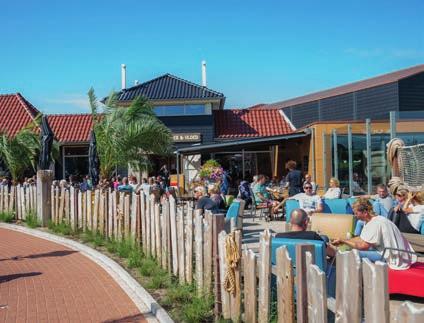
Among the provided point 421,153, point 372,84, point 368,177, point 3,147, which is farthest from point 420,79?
point 3,147

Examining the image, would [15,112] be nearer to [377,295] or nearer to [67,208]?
[67,208]

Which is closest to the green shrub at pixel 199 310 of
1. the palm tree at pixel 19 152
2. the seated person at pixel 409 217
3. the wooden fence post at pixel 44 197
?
the seated person at pixel 409 217

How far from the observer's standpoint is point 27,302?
6656mm

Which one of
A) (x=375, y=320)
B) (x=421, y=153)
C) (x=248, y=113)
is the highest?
(x=248, y=113)

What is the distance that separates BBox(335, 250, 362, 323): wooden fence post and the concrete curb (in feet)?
8.42

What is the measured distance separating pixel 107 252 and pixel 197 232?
4210 millimetres

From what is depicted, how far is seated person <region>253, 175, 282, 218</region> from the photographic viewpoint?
15234mm

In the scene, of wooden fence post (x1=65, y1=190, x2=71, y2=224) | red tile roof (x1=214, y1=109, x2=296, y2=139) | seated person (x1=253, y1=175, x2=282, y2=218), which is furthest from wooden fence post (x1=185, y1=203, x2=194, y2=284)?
red tile roof (x1=214, y1=109, x2=296, y2=139)

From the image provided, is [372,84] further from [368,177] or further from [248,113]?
[368,177]

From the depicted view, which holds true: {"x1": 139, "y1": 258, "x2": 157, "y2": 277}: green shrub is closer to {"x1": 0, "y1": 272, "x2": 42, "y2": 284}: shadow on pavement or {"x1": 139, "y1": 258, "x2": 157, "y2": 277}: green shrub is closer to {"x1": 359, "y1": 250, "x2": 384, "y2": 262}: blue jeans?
{"x1": 0, "y1": 272, "x2": 42, "y2": 284}: shadow on pavement

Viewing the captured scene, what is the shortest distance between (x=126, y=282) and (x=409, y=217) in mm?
4599

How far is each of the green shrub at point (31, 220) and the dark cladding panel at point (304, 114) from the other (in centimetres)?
1927

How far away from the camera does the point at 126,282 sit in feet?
24.7

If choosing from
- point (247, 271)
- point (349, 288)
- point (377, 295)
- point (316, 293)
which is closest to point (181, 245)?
point (247, 271)
